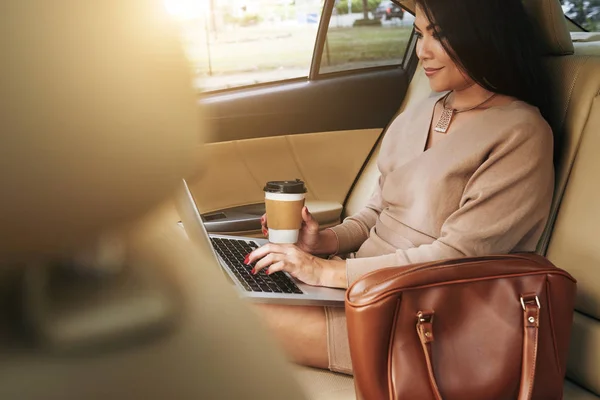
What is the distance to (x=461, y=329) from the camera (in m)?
1.25

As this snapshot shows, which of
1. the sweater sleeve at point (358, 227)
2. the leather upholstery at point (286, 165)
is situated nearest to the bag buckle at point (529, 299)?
the sweater sleeve at point (358, 227)

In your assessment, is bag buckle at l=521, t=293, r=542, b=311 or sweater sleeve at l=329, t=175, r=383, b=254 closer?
bag buckle at l=521, t=293, r=542, b=311

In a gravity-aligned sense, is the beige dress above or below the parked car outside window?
below

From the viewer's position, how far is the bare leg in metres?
1.43

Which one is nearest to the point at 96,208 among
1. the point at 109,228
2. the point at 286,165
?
the point at 109,228

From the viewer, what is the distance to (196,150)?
0.42m

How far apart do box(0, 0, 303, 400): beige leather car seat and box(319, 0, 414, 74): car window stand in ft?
6.43

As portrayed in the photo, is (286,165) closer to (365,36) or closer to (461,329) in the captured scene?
(365,36)

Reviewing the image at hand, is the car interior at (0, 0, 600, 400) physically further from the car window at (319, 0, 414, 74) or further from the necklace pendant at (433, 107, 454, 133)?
the car window at (319, 0, 414, 74)

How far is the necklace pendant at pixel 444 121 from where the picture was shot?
5.47ft

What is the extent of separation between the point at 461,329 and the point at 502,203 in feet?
1.01

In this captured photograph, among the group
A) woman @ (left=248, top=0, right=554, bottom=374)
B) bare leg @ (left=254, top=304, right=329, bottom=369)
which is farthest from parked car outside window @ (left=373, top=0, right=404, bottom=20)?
bare leg @ (left=254, top=304, right=329, bottom=369)

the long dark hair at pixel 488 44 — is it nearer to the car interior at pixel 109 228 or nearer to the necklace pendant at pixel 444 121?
the necklace pendant at pixel 444 121

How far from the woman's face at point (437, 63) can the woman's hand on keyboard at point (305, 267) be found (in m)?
0.44
